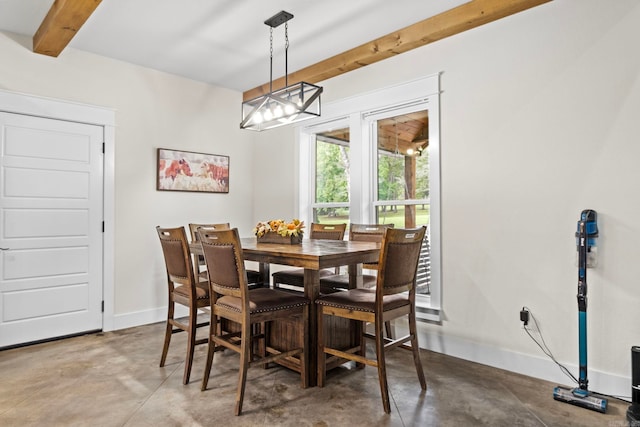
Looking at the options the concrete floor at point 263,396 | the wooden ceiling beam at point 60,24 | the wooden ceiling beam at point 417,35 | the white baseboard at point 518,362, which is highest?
the wooden ceiling beam at point 417,35

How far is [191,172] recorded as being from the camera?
457 cm

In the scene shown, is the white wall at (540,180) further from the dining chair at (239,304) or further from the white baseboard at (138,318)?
the white baseboard at (138,318)

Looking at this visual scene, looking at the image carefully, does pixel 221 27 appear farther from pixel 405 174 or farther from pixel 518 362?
pixel 518 362

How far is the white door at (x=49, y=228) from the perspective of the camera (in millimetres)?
3410

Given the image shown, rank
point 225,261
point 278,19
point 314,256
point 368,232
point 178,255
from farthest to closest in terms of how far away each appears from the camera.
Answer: point 368,232
point 278,19
point 178,255
point 225,261
point 314,256

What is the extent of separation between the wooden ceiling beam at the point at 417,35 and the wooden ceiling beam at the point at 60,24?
2.08m

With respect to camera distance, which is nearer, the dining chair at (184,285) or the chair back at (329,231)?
the dining chair at (184,285)

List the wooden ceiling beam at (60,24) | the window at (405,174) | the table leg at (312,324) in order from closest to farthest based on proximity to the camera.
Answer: the table leg at (312,324) → the wooden ceiling beam at (60,24) → the window at (405,174)

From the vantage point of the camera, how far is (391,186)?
151 inches

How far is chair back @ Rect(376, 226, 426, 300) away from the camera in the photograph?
2.25 metres

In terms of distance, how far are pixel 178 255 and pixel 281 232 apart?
0.74m

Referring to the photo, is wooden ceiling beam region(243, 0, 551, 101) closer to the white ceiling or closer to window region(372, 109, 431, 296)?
the white ceiling

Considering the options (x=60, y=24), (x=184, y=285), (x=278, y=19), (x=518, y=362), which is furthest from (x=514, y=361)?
(x=60, y=24)

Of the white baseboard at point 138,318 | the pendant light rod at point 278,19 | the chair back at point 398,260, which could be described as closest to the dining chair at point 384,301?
the chair back at point 398,260
